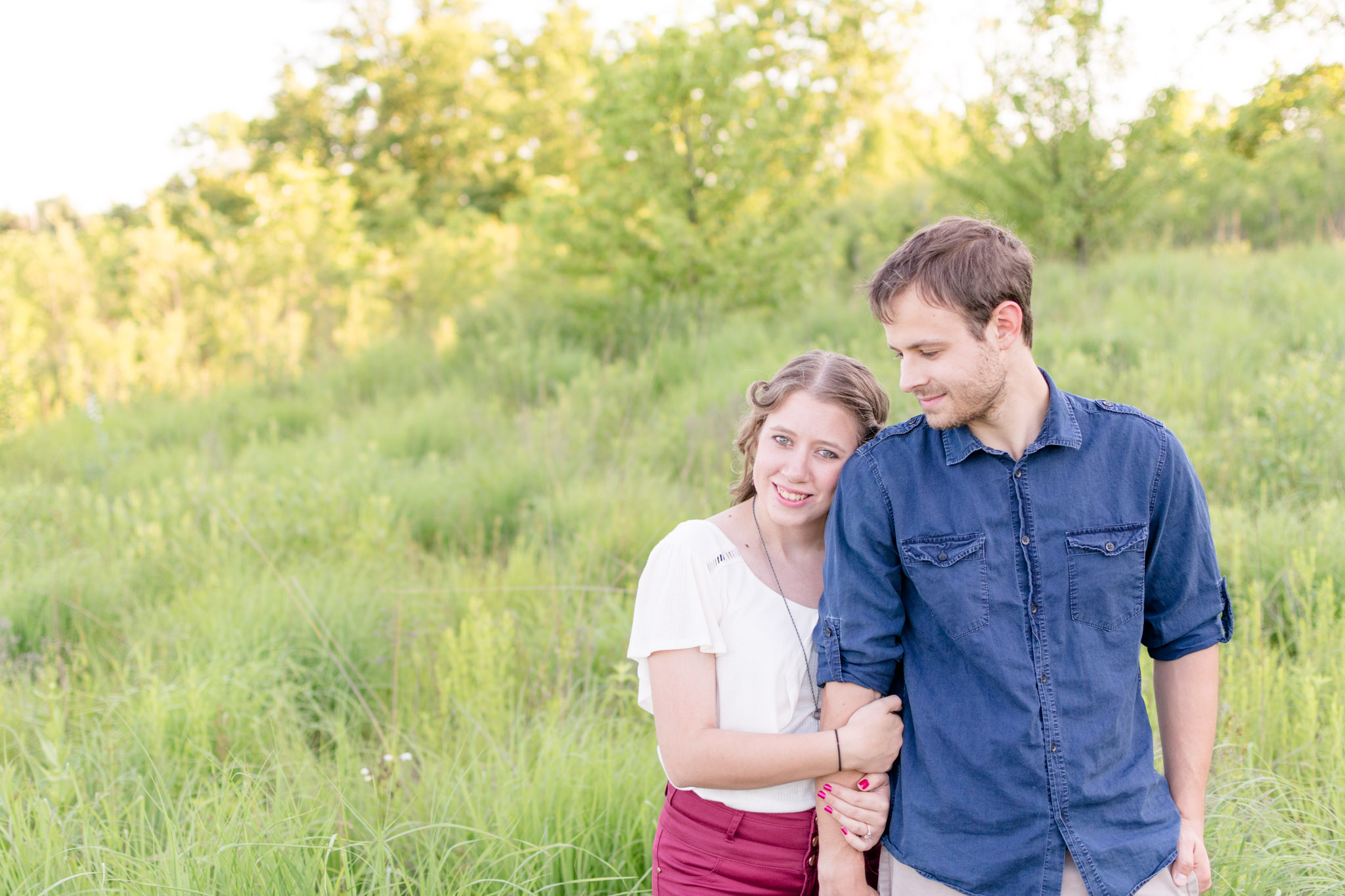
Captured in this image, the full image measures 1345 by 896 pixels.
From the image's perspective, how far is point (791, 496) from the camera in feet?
6.83

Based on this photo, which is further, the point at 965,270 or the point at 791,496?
the point at 791,496

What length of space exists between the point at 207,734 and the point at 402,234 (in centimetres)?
2262

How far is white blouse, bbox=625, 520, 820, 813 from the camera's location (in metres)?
1.99

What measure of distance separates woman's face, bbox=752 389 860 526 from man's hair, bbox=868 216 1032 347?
0.33 m

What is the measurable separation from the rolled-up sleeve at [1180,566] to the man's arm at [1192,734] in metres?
0.05

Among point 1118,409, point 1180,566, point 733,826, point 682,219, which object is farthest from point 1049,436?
point 682,219

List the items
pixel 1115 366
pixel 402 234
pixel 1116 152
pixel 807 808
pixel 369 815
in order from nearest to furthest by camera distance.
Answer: pixel 807 808
pixel 369 815
pixel 1115 366
pixel 1116 152
pixel 402 234

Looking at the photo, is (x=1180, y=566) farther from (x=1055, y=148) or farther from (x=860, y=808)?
(x=1055, y=148)

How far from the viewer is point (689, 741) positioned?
6.34 feet

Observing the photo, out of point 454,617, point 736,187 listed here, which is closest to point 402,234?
point 736,187

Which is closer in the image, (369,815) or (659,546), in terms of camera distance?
(659,546)

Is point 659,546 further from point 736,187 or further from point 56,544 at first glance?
point 736,187

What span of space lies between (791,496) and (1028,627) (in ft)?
1.90

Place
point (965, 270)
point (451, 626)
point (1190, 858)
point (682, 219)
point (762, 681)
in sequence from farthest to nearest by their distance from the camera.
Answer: point (682, 219)
point (451, 626)
point (762, 681)
point (1190, 858)
point (965, 270)
